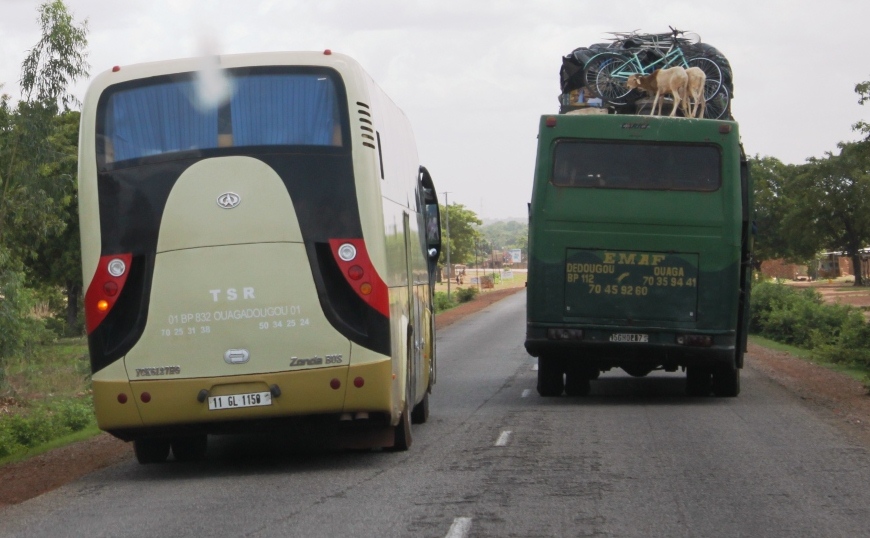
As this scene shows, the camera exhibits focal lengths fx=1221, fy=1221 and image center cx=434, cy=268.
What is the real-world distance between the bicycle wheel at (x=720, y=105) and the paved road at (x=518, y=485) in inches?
171

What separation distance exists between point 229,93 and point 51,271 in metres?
39.7

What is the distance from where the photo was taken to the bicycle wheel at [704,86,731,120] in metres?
16.5

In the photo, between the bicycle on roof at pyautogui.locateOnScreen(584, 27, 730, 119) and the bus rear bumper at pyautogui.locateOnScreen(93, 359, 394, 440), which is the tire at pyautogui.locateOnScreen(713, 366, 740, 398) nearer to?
the bicycle on roof at pyautogui.locateOnScreen(584, 27, 730, 119)

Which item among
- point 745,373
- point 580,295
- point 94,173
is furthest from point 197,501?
point 745,373

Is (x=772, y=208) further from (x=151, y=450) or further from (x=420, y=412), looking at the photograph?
(x=151, y=450)

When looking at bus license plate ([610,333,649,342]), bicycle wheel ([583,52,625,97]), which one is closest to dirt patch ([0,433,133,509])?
bus license plate ([610,333,649,342])

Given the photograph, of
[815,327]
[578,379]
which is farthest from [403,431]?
[815,327]

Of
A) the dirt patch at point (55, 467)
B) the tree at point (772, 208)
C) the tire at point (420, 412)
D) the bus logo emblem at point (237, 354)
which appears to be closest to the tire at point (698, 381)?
the tire at point (420, 412)

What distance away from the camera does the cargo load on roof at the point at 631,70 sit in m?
16.7

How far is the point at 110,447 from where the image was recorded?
13.3 meters

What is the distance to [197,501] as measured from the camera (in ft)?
28.2

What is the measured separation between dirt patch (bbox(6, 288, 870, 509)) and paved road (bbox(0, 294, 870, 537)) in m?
0.44

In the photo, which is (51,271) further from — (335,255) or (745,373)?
(335,255)

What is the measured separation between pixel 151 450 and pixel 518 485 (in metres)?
3.72
